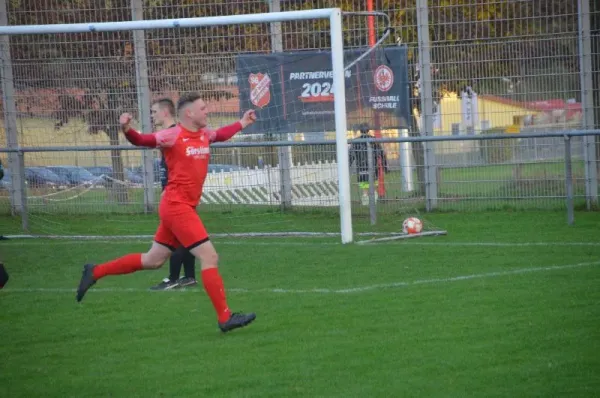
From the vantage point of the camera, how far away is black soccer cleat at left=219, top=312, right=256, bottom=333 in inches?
308

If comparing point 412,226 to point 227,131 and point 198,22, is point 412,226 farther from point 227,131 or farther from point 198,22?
point 227,131

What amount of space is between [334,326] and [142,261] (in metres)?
1.90

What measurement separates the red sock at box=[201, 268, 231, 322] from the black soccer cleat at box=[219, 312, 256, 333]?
1.6 inches

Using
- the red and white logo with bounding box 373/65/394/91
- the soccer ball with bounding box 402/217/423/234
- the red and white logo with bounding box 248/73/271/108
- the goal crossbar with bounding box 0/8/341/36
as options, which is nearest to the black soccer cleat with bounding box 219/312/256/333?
the goal crossbar with bounding box 0/8/341/36

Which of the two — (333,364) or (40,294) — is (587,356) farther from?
(40,294)

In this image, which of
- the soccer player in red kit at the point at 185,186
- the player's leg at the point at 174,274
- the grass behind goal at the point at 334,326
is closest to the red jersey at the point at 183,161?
the soccer player in red kit at the point at 185,186

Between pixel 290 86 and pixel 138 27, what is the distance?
362 cm

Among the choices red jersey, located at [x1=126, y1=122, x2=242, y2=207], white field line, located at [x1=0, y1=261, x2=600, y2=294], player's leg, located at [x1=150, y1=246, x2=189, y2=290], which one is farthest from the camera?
player's leg, located at [x1=150, y1=246, x2=189, y2=290]

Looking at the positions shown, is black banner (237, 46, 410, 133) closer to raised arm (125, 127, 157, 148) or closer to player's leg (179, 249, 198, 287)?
player's leg (179, 249, 198, 287)

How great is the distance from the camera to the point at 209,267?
8.05m

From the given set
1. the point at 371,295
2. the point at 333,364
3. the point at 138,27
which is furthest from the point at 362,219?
the point at 333,364

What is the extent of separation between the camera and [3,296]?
10.2 meters

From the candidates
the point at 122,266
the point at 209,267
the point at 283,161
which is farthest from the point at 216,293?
the point at 283,161

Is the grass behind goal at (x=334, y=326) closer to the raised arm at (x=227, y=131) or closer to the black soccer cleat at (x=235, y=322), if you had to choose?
the black soccer cleat at (x=235, y=322)
